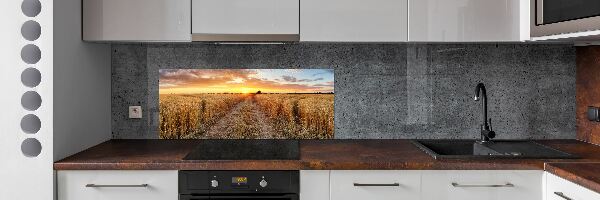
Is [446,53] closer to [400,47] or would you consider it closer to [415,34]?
[400,47]

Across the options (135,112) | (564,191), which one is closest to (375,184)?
(564,191)

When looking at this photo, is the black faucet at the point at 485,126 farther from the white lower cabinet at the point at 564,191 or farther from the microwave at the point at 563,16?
the white lower cabinet at the point at 564,191

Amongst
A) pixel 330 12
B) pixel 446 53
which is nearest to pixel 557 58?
pixel 446 53

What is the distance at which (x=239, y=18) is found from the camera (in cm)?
269

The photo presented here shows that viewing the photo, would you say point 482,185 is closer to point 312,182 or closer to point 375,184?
point 375,184

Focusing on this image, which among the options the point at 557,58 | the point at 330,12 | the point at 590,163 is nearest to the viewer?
the point at 590,163

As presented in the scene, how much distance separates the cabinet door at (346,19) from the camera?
2.70 meters

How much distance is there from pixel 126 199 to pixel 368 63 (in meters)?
1.39

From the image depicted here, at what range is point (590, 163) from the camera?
233 centimetres
